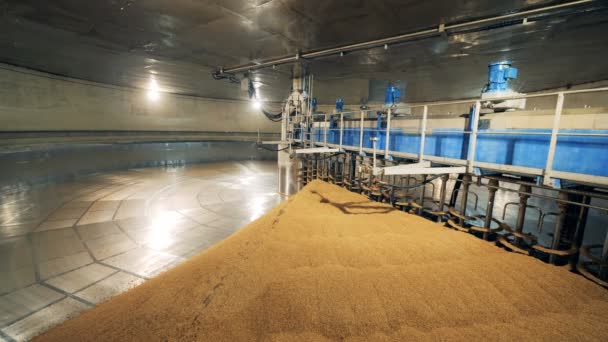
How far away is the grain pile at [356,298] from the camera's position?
8.45 ft

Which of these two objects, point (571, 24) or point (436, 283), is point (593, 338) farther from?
point (571, 24)

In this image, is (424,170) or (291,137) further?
(291,137)

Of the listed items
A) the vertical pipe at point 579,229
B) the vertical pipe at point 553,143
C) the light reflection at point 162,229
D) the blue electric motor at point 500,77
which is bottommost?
the light reflection at point 162,229

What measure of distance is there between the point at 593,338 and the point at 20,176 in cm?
1736

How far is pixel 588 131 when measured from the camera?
318 centimetres

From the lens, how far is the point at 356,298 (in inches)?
118

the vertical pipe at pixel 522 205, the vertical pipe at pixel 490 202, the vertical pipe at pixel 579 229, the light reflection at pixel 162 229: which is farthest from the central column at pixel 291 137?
the vertical pipe at pixel 579 229

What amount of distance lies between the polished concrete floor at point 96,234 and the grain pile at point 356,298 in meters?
0.84

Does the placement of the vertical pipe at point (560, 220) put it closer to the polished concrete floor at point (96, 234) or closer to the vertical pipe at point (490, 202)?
the vertical pipe at point (490, 202)

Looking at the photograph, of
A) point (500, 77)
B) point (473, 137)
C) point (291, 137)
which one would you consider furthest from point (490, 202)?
point (291, 137)

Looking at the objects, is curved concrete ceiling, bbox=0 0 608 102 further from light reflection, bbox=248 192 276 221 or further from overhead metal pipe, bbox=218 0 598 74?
light reflection, bbox=248 192 276 221

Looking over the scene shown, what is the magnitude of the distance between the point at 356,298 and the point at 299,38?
7010mm

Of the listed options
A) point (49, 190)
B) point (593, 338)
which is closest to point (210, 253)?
point (593, 338)

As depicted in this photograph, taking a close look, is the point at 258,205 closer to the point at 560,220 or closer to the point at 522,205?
the point at 522,205
